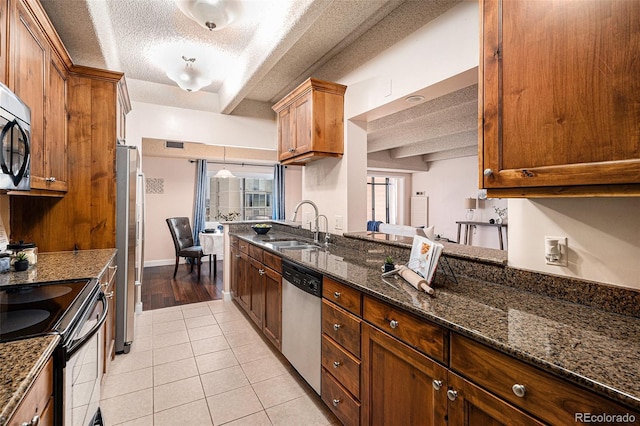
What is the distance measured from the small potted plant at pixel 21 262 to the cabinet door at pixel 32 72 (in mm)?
484

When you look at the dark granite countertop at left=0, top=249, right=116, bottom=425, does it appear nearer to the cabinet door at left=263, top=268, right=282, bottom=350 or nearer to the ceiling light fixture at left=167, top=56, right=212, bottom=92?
the cabinet door at left=263, top=268, right=282, bottom=350

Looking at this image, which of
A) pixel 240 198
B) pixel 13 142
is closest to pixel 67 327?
pixel 13 142

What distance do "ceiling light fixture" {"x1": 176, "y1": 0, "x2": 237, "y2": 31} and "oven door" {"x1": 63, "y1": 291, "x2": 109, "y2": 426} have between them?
1786 millimetres

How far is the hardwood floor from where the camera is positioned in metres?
4.11

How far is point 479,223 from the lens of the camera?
703cm

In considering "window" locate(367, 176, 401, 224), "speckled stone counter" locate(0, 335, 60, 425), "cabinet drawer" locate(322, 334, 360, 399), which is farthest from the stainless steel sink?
"window" locate(367, 176, 401, 224)

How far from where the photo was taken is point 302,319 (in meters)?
2.15

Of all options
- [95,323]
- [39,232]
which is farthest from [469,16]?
[39,232]

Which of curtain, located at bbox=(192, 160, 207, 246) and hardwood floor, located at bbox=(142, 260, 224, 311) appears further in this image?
curtain, located at bbox=(192, 160, 207, 246)

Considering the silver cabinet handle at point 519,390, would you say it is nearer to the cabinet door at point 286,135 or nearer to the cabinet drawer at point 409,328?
the cabinet drawer at point 409,328

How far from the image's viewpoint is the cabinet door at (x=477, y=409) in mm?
903

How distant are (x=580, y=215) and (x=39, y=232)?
11.1ft

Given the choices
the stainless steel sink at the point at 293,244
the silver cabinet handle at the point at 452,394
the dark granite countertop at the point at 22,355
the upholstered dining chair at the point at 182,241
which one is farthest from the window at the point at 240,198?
the silver cabinet handle at the point at 452,394

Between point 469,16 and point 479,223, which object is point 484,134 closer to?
point 469,16
